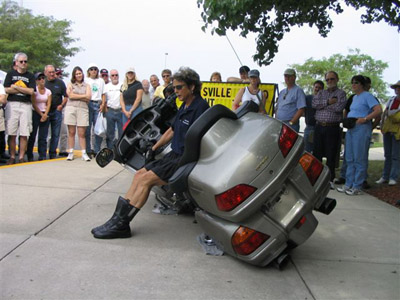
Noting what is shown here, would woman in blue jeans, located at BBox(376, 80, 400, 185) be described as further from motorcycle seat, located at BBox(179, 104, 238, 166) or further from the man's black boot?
the man's black boot

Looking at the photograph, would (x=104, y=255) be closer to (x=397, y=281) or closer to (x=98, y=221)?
(x=98, y=221)

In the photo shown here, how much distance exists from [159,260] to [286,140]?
1474mm

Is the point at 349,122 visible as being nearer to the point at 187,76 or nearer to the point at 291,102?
the point at 291,102

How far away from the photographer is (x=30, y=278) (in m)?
2.95

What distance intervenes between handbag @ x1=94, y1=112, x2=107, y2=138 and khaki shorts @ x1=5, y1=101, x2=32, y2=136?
1.42m

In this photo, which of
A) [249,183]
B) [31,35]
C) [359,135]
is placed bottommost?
[249,183]

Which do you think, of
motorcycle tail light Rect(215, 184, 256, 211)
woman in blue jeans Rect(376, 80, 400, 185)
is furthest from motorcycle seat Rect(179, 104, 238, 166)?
woman in blue jeans Rect(376, 80, 400, 185)

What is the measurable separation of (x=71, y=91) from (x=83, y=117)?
57cm

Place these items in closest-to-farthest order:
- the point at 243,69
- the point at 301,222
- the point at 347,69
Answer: the point at 301,222
the point at 243,69
the point at 347,69

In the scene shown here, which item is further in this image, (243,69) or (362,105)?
(243,69)

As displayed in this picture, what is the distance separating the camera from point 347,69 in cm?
4297

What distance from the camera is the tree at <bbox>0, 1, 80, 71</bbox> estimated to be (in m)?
36.3

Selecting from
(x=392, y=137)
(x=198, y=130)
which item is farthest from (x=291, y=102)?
(x=198, y=130)

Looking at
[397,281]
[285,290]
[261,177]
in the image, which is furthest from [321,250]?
[261,177]
